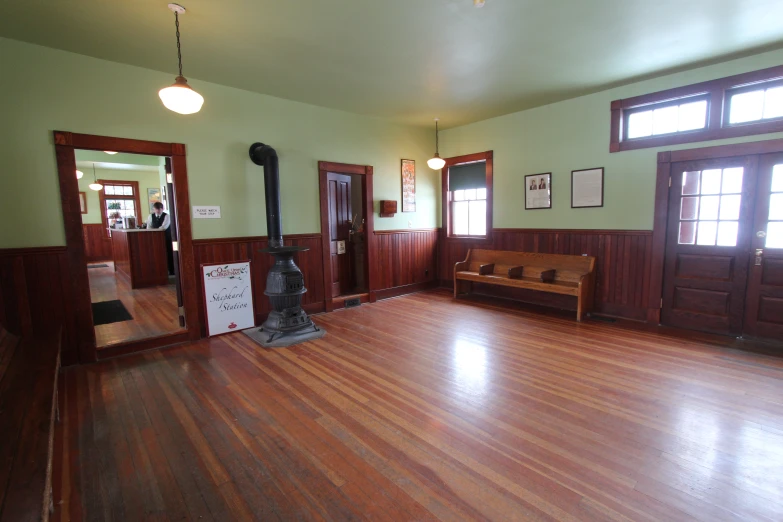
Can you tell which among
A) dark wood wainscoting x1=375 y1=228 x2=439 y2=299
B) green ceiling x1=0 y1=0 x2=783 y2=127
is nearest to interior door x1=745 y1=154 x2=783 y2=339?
green ceiling x1=0 y1=0 x2=783 y2=127

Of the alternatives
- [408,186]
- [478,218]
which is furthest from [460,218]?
[408,186]

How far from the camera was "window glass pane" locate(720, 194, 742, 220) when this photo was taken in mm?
3881

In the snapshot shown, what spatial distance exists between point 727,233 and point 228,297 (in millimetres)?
5671

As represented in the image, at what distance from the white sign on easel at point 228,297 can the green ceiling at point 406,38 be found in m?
2.11

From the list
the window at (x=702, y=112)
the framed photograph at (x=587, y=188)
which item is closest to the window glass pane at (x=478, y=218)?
the framed photograph at (x=587, y=188)

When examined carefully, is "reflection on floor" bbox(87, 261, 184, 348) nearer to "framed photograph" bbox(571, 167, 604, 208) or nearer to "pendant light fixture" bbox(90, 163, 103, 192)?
"pendant light fixture" bbox(90, 163, 103, 192)

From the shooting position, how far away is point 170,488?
188cm

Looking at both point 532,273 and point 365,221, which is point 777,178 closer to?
point 532,273

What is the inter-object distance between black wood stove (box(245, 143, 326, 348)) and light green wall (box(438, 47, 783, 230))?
3.47 m

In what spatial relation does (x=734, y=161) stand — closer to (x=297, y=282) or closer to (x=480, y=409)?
(x=480, y=409)

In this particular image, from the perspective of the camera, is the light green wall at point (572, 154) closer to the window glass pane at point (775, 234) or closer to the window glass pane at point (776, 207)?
the window glass pane at point (776, 207)

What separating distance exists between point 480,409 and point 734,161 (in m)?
3.87

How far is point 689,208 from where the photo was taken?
4.19m

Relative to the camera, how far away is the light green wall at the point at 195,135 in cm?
321
